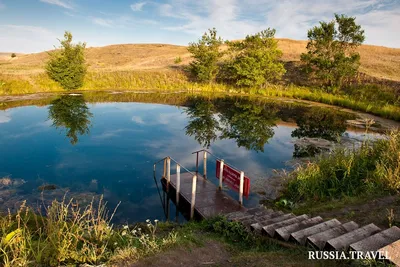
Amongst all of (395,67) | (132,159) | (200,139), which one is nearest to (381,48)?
(395,67)

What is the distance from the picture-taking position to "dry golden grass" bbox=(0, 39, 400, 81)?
1556 inches

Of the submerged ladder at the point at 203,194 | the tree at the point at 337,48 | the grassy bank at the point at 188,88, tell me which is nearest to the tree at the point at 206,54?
the grassy bank at the point at 188,88

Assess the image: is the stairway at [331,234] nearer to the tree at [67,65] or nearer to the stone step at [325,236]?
the stone step at [325,236]

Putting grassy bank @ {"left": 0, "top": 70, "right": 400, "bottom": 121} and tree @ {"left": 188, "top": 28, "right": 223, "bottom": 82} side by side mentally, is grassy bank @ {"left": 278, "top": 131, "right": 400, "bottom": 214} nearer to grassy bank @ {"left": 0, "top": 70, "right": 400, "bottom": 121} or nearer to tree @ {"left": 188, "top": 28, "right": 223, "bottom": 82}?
grassy bank @ {"left": 0, "top": 70, "right": 400, "bottom": 121}

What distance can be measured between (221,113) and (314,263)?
18.8 meters

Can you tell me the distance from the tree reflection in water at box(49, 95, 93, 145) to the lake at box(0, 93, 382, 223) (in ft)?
0.21

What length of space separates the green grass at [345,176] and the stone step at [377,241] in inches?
154

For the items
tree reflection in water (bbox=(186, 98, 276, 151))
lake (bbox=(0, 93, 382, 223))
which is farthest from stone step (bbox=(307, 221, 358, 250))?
A: tree reflection in water (bbox=(186, 98, 276, 151))

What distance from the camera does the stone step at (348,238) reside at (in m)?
4.11

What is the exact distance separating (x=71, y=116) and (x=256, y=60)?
64.3 ft

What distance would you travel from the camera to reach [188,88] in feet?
117

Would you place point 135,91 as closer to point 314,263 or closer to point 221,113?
point 221,113

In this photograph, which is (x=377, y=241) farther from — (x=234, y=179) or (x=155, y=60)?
(x=155, y=60)

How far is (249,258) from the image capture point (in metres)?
4.56
